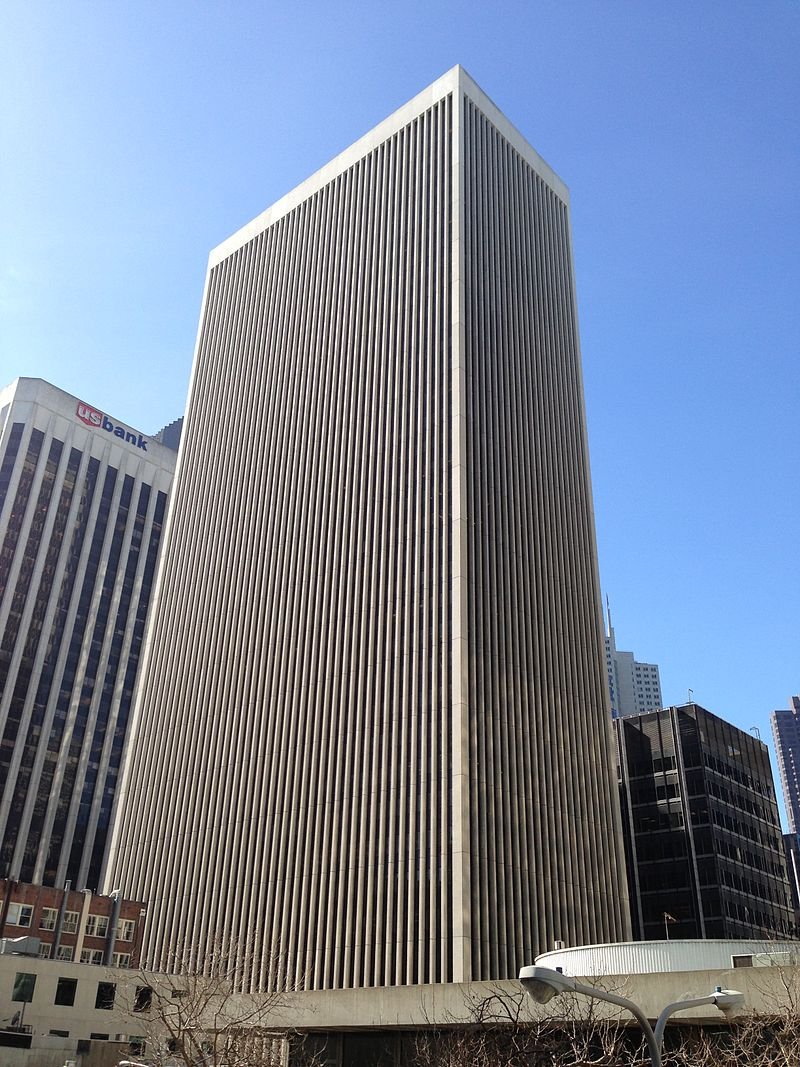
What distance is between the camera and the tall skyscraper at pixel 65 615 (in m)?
143

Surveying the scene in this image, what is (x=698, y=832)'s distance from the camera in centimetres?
11988

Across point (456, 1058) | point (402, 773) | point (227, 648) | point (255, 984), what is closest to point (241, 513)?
point (227, 648)

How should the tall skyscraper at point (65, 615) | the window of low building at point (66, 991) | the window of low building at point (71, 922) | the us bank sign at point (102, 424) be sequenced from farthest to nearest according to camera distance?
the us bank sign at point (102, 424) < the tall skyscraper at point (65, 615) < the window of low building at point (71, 922) < the window of low building at point (66, 991)

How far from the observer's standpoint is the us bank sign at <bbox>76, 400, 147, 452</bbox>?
166000mm

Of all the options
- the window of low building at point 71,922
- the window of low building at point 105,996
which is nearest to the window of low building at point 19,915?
the window of low building at point 71,922

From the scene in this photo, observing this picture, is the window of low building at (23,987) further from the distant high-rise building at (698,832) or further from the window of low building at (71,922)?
the distant high-rise building at (698,832)

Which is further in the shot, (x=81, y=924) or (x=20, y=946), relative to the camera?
(x=81, y=924)

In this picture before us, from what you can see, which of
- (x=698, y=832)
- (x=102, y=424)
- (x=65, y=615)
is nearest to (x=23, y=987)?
(x=698, y=832)

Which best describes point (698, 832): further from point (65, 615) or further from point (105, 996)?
point (65, 615)

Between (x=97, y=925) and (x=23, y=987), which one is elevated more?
(x=97, y=925)

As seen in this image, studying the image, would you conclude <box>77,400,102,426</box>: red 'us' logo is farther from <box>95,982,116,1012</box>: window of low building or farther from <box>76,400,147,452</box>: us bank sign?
<box>95,982,116,1012</box>: window of low building

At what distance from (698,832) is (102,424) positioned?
11024 cm

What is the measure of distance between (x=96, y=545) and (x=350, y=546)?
8098 centimetres

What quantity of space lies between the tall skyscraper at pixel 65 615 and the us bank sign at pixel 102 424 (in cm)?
22
